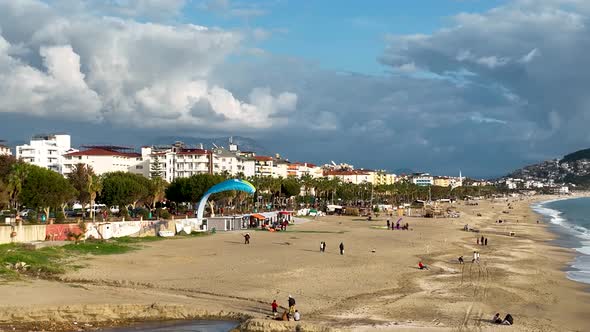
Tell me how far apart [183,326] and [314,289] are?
30.5 ft

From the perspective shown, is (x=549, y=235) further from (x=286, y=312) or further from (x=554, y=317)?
(x=286, y=312)

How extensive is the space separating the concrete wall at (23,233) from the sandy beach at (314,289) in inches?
264

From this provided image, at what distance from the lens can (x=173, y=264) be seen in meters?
37.2

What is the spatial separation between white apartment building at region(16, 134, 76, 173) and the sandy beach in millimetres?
78575

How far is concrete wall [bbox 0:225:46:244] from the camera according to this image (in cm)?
3953

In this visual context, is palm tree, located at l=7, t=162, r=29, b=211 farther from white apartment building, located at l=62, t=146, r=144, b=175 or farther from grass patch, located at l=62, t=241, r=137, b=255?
white apartment building, located at l=62, t=146, r=144, b=175

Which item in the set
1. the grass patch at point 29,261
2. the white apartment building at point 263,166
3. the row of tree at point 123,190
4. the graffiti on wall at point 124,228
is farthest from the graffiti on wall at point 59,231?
the white apartment building at point 263,166

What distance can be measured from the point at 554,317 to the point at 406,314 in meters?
7.17

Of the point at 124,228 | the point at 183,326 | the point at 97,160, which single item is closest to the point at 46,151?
the point at 97,160

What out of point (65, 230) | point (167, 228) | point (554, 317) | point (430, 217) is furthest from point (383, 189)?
point (554, 317)

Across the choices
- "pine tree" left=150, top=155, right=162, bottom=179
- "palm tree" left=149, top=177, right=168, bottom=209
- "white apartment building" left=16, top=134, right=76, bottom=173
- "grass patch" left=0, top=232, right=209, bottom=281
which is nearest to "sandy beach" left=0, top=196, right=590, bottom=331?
Answer: "grass patch" left=0, top=232, right=209, bottom=281

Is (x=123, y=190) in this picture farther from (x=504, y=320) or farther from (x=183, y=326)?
(x=504, y=320)

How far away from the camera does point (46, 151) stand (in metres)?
119

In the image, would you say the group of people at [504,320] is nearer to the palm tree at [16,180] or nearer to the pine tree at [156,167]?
the palm tree at [16,180]
